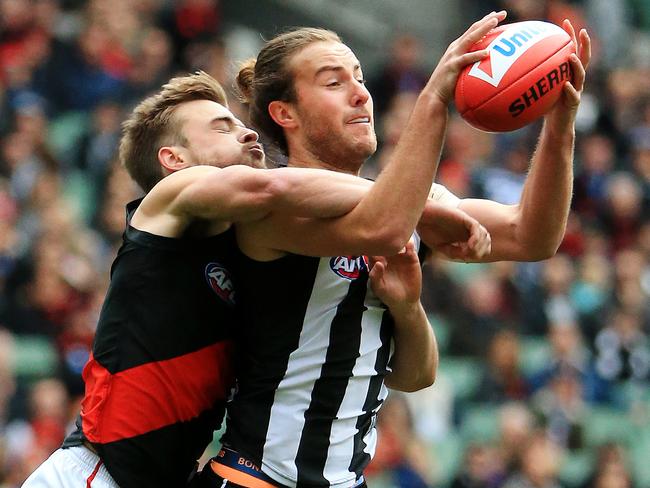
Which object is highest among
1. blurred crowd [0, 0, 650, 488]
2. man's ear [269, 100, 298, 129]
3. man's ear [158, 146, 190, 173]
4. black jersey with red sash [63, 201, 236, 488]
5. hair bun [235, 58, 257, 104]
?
hair bun [235, 58, 257, 104]

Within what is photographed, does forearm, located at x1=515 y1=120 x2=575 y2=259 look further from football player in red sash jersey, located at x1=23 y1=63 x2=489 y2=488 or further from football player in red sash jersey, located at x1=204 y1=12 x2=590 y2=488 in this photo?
football player in red sash jersey, located at x1=23 y1=63 x2=489 y2=488

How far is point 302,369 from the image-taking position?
464 centimetres

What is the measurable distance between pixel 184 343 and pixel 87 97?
761cm

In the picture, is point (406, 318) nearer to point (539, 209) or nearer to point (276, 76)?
point (539, 209)

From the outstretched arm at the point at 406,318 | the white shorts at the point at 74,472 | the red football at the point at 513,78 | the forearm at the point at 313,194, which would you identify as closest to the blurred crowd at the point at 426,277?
the white shorts at the point at 74,472

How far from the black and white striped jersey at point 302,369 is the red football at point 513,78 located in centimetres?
75

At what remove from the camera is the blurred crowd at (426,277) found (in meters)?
10.0

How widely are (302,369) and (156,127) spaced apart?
1183 mm

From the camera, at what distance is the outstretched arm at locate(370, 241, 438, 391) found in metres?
4.72

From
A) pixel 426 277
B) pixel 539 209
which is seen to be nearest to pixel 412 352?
pixel 539 209

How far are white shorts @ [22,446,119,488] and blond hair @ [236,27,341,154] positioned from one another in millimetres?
1417

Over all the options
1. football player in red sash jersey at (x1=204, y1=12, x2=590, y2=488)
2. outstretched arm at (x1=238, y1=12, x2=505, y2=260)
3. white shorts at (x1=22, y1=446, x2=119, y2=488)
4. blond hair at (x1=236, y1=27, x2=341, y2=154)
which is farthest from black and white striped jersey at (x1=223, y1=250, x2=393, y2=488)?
blond hair at (x1=236, y1=27, x2=341, y2=154)

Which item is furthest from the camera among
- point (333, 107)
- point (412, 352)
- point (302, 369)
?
point (412, 352)

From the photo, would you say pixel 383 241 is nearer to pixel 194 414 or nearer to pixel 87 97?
pixel 194 414
